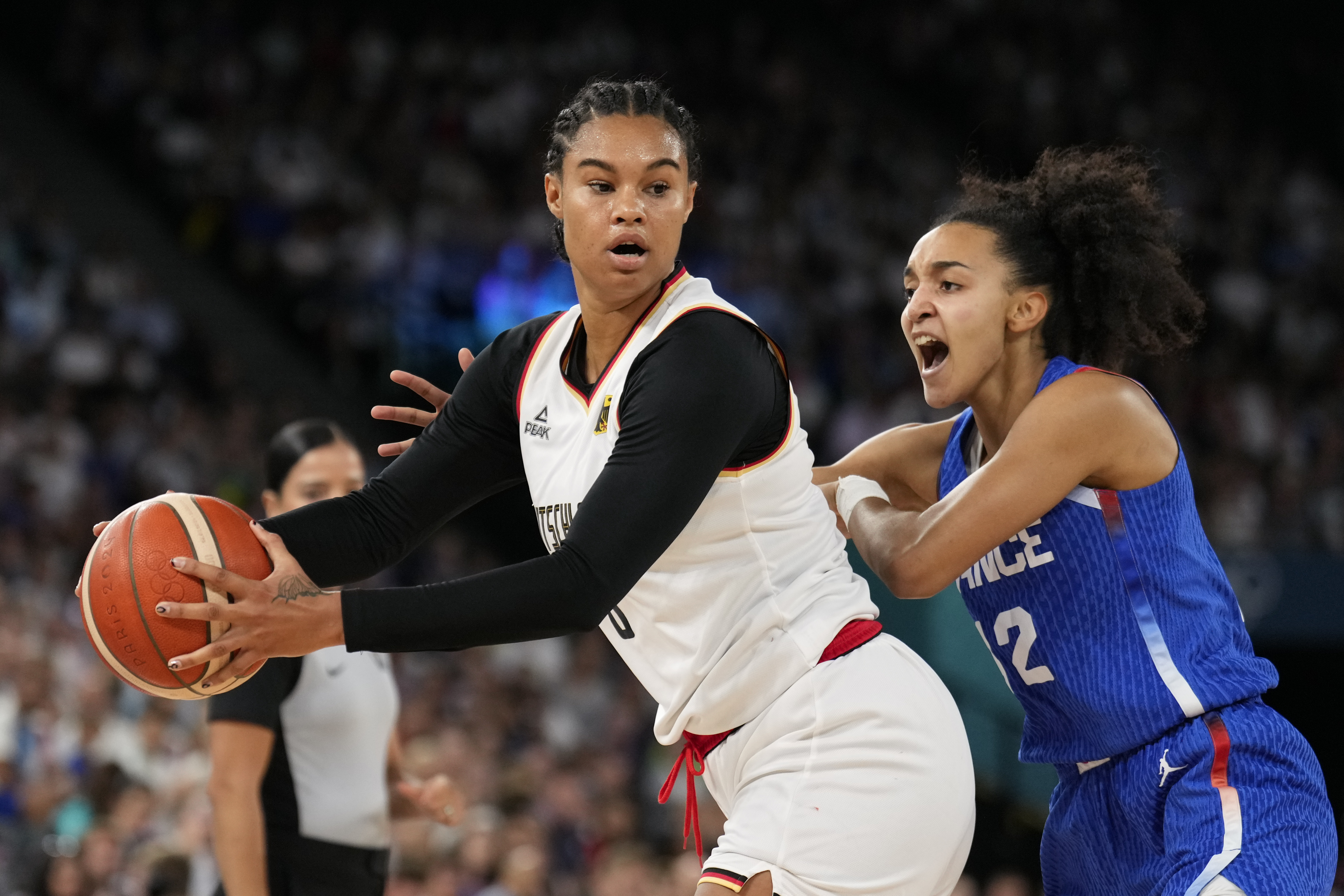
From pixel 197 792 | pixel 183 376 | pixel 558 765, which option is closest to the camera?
pixel 197 792

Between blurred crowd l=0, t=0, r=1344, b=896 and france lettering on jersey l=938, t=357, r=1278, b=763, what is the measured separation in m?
3.51

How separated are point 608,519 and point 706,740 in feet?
2.07

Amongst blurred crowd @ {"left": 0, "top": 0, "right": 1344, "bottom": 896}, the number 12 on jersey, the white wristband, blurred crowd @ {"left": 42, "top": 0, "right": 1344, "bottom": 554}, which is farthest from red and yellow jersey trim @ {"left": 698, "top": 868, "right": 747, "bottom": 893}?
blurred crowd @ {"left": 42, "top": 0, "right": 1344, "bottom": 554}

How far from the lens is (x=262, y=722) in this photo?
3.60 metres

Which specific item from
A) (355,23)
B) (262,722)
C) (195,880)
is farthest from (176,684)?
(355,23)

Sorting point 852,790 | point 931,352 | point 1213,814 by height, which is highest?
point 931,352

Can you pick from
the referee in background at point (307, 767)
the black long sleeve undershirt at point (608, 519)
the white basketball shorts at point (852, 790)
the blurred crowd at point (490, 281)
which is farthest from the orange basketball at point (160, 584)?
the blurred crowd at point (490, 281)

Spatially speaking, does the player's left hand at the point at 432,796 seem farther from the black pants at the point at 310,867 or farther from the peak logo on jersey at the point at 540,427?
the peak logo on jersey at the point at 540,427

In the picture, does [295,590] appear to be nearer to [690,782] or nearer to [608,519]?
[608,519]

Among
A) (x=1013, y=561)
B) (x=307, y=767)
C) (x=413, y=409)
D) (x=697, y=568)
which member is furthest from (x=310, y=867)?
(x=1013, y=561)

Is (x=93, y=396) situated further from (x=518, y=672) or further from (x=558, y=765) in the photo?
(x=558, y=765)

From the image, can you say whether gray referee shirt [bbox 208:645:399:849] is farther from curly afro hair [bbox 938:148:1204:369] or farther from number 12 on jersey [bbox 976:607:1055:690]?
curly afro hair [bbox 938:148:1204:369]

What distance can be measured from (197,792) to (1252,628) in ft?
24.3

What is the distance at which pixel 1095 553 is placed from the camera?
2848 mm
